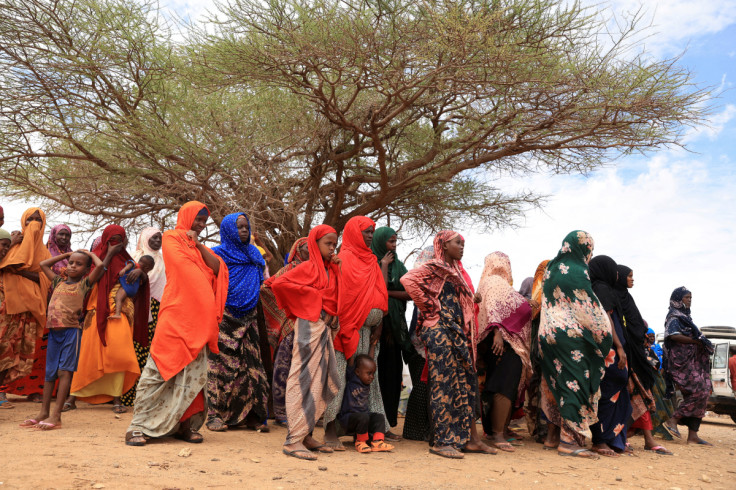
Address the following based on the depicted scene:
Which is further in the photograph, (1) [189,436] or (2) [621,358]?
(2) [621,358]

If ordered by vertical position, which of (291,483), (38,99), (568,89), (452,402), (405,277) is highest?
(568,89)

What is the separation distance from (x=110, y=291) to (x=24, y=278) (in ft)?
3.02

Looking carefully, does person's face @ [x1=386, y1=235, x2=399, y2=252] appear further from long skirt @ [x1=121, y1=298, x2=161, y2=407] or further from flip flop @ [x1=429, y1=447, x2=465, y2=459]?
long skirt @ [x1=121, y1=298, x2=161, y2=407]

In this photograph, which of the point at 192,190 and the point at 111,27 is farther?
the point at 192,190

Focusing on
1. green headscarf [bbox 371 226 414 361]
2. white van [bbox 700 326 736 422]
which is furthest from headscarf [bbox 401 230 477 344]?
white van [bbox 700 326 736 422]

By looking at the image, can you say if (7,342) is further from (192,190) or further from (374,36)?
(374,36)

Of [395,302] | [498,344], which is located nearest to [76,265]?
[395,302]

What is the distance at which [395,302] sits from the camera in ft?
19.7

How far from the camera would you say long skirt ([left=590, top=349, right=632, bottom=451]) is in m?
5.82

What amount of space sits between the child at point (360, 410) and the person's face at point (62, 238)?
3.93 m

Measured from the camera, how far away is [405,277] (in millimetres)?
5422

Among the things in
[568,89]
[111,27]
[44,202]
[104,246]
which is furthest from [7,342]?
[568,89]

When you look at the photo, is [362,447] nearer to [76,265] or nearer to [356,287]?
[356,287]

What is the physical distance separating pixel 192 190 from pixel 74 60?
294cm
